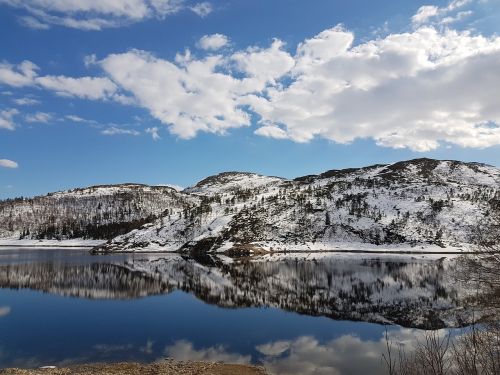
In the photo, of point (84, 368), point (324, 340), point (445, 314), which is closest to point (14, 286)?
point (84, 368)

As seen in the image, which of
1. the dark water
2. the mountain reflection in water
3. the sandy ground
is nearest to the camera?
the sandy ground

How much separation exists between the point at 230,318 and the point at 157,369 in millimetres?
23106

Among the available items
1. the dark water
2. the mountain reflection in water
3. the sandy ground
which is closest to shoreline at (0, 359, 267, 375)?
the sandy ground

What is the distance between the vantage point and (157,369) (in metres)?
29.0

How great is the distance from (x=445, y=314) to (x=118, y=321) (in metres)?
38.0

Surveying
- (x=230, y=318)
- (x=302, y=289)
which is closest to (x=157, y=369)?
(x=230, y=318)

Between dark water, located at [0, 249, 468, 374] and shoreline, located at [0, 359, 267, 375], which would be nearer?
shoreline, located at [0, 359, 267, 375]

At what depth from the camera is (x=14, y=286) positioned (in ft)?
269

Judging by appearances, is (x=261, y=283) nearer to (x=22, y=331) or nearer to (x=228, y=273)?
(x=228, y=273)

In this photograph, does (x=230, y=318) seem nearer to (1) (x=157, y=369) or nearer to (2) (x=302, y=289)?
(1) (x=157, y=369)

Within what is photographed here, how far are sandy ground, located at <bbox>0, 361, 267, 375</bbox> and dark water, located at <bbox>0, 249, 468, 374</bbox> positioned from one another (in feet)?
7.63

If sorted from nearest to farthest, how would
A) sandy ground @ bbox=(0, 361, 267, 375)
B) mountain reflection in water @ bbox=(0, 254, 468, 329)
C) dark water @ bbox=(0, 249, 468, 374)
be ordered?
sandy ground @ bbox=(0, 361, 267, 375) → dark water @ bbox=(0, 249, 468, 374) → mountain reflection in water @ bbox=(0, 254, 468, 329)

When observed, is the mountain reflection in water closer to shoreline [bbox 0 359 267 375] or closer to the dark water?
the dark water

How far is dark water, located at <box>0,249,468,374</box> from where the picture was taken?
34.4 m
